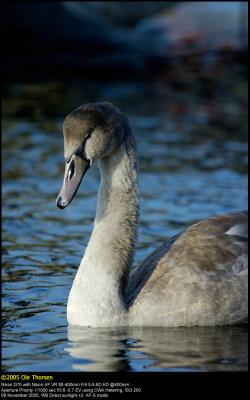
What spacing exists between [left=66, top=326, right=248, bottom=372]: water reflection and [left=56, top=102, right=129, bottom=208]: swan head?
116cm

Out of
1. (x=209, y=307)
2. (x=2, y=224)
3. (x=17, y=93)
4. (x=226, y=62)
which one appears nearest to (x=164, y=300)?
(x=209, y=307)

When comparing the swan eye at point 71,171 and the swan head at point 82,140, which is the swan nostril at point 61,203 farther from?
the swan eye at point 71,171

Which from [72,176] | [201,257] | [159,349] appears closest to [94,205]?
[201,257]

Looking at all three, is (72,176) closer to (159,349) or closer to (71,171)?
(71,171)

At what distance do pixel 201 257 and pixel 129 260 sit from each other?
0.64m

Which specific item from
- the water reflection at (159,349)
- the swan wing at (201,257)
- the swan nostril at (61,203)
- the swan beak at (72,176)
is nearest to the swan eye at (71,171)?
the swan beak at (72,176)

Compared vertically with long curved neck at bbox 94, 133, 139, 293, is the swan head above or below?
above

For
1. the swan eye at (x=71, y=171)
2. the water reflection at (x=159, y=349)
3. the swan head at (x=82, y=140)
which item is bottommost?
the water reflection at (x=159, y=349)

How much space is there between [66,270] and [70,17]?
15.8 m

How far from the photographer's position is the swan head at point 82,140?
9453mm

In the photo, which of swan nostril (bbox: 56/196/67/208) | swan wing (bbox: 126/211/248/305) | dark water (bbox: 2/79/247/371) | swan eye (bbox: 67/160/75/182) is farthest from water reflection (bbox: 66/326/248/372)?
swan eye (bbox: 67/160/75/182)

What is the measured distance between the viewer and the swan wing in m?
9.88

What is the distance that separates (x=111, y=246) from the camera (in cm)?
1003

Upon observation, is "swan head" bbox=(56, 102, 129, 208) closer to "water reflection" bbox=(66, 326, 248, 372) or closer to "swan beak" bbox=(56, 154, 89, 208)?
"swan beak" bbox=(56, 154, 89, 208)
